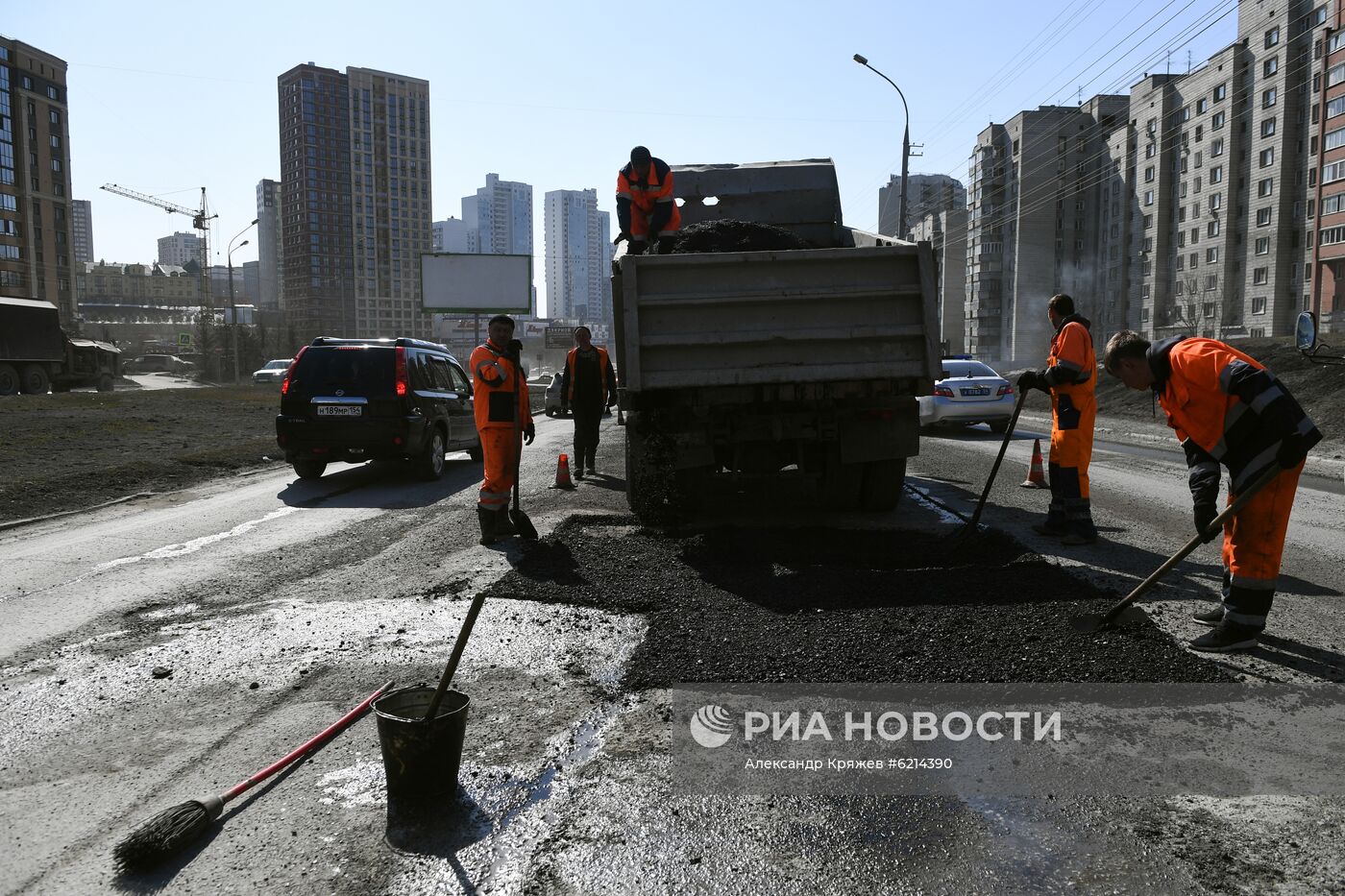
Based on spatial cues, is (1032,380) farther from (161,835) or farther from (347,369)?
(347,369)

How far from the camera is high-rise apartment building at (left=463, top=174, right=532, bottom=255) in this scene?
169750mm

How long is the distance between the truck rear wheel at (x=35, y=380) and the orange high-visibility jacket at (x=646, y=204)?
32.1 meters

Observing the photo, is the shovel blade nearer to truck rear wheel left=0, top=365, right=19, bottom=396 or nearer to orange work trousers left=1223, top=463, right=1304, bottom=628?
orange work trousers left=1223, top=463, right=1304, bottom=628

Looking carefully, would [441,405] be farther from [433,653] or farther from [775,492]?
[433,653]

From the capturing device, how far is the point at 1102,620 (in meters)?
4.49

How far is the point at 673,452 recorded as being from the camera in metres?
7.36

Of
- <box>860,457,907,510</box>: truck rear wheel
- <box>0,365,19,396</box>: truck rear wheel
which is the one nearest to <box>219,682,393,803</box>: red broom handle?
<box>860,457,907,510</box>: truck rear wheel

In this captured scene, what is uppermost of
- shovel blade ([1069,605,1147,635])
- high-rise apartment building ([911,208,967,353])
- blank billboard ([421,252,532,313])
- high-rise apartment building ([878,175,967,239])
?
high-rise apartment building ([878,175,967,239])

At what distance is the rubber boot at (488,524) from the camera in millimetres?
7387

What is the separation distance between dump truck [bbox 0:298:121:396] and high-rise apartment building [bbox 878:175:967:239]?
6909 centimetres

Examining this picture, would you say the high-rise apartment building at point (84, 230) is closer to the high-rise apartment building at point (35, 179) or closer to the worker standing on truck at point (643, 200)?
the high-rise apartment building at point (35, 179)

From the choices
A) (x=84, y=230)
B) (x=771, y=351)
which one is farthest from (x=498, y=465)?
(x=84, y=230)

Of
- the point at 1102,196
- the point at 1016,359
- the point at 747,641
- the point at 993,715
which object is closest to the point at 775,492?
the point at 747,641

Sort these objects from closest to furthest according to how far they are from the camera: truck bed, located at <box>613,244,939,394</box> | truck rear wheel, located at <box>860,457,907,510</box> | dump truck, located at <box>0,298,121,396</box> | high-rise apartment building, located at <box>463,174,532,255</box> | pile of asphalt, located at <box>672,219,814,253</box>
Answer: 1. truck bed, located at <box>613,244,939,394</box>
2. pile of asphalt, located at <box>672,219,814,253</box>
3. truck rear wheel, located at <box>860,457,907,510</box>
4. dump truck, located at <box>0,298,121,396</box>
5. high-rise apartment building, located at <box>463,174,532,255</box>
